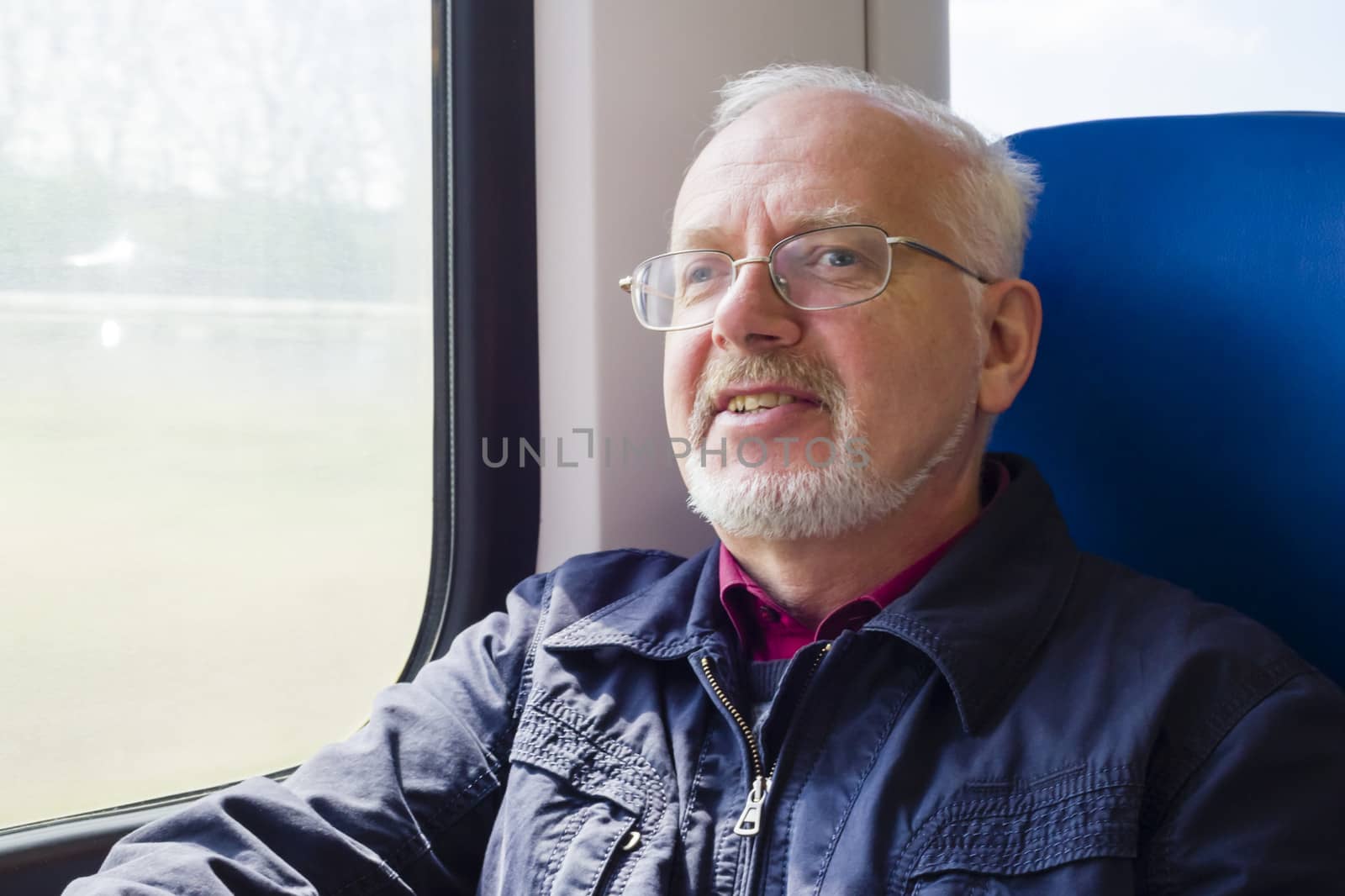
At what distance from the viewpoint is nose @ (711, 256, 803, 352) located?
4.36 feet

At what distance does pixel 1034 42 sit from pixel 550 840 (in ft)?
5.86

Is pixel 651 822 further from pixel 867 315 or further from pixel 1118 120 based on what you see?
pixel 1118 120

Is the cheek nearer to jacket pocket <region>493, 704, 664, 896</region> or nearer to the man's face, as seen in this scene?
the man's face

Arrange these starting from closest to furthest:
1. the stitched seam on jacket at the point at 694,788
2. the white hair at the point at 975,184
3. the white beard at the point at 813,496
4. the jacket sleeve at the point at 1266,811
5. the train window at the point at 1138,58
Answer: the jacket sleeve at the point at 1266,811 → the stitched seam on jacket at the point at 694,788 → the white beard at the point at 813,496 → the white hair at the point at 975,184 → the train window at the point at 1138,58

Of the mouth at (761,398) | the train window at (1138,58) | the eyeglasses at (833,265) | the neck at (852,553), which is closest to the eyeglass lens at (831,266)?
the eyeglasses at (833,265)

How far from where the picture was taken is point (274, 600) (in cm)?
158

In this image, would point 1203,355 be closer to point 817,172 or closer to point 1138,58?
point 817,172

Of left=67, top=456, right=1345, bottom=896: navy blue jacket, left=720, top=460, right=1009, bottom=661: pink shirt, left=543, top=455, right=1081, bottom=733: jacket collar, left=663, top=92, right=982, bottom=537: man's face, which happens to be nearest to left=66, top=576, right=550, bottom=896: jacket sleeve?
left=67, top=456, right=1345, bottom=896: navy blue jacket

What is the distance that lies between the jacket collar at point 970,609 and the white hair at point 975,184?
0.29 meters

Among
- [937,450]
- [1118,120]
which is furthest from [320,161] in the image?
[1118,120]

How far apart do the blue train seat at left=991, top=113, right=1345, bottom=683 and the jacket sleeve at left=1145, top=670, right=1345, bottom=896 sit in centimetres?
28

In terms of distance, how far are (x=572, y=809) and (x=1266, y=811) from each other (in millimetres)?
700

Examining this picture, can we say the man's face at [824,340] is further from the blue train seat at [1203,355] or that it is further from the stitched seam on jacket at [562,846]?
the stitched seam on jacket at [562,846]

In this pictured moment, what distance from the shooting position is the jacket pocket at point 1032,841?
0.93 metres
